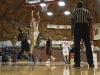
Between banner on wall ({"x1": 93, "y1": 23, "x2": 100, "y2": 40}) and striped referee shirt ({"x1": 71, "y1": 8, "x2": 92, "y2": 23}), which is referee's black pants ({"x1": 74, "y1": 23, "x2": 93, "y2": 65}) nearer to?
striped referee shirt ({"x1": 71, "y1": 8, "x2": 92, "y2": 23})

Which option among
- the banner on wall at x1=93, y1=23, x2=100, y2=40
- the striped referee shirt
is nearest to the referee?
the striped referee shirt

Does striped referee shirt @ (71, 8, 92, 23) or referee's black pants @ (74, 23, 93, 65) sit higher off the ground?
striped referee shirt @ (71, 8, 92, 23)

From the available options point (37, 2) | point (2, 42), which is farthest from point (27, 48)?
point (2, 42)

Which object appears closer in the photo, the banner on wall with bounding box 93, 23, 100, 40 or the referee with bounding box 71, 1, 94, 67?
the referee with bounding box 71, 1, 94, 67

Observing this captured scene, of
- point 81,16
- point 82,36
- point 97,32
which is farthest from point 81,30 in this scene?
point 97,32

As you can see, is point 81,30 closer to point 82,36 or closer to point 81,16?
point 82,36

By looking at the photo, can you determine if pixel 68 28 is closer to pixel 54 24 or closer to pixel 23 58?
pixel 54 24

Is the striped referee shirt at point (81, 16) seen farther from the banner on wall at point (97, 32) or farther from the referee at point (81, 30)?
the banner on wall at point (97, 32)

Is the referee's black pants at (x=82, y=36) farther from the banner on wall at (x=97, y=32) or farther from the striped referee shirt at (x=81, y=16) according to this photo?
the banner on wall at (x=97, y=32)

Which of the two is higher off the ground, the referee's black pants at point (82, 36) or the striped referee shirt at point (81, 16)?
the striped referee shirt at point (81, 16)

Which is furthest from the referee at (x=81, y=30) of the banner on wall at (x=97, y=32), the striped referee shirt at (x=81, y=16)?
the banner on wall at (x=97, y=32)

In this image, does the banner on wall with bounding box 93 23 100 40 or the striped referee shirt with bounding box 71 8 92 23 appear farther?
the banner on wall with bounding box 93 23 100 40

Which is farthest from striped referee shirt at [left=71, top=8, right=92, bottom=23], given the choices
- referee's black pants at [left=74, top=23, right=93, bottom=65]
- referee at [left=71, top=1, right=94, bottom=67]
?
referee's black pants at [left=74, top=23, right=93, bottom=65]

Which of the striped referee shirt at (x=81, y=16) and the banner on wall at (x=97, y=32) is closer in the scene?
the striped referee shirt at (x=81, y=16)
